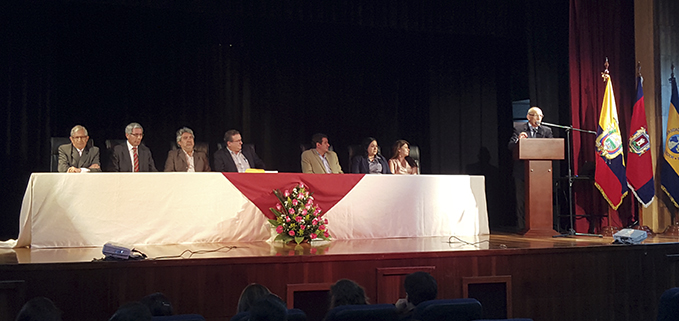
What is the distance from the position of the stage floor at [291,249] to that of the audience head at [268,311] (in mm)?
1761

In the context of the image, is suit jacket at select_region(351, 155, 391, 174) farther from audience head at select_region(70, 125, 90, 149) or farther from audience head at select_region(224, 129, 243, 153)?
audience head at select_region(70, 125, 90, 149)

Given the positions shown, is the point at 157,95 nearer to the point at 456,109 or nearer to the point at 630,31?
the point at 456,109

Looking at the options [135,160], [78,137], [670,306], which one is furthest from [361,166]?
[670,306]

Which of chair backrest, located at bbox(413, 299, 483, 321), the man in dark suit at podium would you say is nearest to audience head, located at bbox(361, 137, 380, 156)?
the man in dark suit at podium

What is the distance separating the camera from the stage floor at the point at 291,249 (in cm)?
343

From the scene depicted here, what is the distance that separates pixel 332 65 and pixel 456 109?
1803 millimetres

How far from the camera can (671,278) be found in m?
4.21

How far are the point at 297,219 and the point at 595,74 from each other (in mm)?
4223

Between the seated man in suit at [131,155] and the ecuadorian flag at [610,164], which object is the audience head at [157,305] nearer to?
the seated man in suit at [131,155]

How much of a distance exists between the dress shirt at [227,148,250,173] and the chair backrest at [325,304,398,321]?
3753 mm

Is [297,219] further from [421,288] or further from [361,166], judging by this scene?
[421,288]

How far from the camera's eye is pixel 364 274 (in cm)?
355

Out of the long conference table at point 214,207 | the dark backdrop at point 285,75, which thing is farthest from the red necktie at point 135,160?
the dark backdrop at point 285,75

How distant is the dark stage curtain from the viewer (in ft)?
20.9
